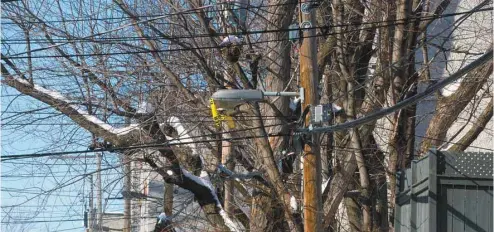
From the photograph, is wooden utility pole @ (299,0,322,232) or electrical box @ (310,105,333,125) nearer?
electrical box @ (310,105,333,125)

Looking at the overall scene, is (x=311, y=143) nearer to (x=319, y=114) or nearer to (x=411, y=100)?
(x=319, y=114)

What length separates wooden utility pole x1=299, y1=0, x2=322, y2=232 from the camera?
1245cm

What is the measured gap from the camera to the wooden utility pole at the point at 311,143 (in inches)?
490

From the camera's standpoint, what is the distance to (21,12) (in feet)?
51.8

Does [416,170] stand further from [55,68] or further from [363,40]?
[55,68]

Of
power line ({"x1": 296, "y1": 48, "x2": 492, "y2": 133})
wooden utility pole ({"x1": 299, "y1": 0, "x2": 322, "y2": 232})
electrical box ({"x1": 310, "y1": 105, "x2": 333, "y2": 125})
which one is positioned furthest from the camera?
wooden utility pole ({"x1": 299, "y1": 0, "x2": 322, "y2": 232})

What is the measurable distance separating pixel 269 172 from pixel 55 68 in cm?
448

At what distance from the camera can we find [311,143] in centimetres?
1250

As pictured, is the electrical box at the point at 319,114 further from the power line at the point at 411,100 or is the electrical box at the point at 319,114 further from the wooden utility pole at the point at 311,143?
the wooden utility pole at the point at 311,143

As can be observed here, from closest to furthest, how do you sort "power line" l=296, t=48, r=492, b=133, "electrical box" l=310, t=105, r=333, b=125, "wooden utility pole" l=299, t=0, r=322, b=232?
1. "power line" l=296, t=48, r=492, b=133
2. "electrical box" l=310, t=105, r=333, b=125
3. "wooden utility pole" l=299, t=0, r=322, b=232

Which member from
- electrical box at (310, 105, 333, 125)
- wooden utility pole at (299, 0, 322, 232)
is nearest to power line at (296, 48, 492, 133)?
electrical box at (310, 105, 333, 125)

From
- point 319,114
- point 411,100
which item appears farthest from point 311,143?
point 411,100

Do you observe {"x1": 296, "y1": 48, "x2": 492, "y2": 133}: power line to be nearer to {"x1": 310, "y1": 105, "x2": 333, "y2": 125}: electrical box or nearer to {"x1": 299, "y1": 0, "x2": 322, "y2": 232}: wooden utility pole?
{"x1": 310, "y1": 105, "x2": 333, "y2": 125}: electrical box

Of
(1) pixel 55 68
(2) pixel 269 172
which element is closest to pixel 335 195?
(2) pixel 269 172
